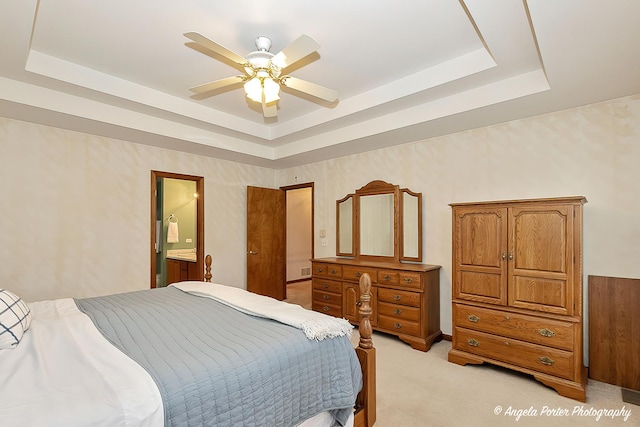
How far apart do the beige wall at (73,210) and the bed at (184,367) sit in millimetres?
1511

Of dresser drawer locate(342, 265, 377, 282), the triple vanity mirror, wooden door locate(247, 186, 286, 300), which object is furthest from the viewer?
wooden door locate(247, 186, 286, 300)

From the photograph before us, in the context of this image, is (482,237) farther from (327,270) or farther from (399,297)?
(327,270)

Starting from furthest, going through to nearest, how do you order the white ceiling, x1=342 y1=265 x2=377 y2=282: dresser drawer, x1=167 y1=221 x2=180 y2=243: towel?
x1=167 y1=221 x2=180 y2=243: towel < x1=342 y1=265 x2=377 y2=282: dresser drawer < the white ceiling

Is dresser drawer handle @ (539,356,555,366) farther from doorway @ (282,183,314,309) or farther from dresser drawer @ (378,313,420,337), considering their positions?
doorway @ (282,183,314,309)

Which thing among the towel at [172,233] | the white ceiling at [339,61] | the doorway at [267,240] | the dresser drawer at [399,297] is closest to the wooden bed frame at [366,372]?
the dresser drawer at [399,297]

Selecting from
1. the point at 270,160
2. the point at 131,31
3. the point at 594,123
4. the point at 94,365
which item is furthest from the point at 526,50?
the point at 270,160

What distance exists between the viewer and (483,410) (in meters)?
2.27

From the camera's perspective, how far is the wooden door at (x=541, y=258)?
99.2 inches

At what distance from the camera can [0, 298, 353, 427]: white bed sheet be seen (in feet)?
3.17

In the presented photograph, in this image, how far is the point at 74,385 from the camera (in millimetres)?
1111

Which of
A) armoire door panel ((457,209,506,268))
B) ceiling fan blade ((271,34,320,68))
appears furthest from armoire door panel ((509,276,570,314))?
ceiling fan blade ((271,34,320,68))

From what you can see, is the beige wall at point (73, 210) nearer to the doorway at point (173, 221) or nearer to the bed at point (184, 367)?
the doorway at point (173, 221)

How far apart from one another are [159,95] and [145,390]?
3.08 metres

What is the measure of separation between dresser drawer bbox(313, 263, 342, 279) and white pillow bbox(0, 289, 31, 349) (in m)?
3.07
